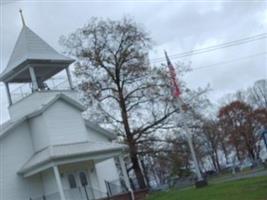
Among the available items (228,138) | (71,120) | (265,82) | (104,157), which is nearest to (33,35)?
(71,120)

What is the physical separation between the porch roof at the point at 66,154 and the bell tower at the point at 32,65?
13.9 feet

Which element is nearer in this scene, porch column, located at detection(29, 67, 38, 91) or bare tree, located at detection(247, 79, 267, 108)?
porch column, located at detection(29, 67, 38, 91)

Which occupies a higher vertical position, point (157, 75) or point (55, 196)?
point (157, 75)

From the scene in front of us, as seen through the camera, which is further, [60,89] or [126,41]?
[126,41]

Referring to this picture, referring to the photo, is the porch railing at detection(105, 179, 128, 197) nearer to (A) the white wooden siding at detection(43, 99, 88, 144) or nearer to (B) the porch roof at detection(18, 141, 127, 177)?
(B) the porch roof at detection(18, 141, 127, 177)

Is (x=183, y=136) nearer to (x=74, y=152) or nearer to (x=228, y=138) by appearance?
(x=74, y=152)

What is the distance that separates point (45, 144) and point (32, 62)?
18.1 ft

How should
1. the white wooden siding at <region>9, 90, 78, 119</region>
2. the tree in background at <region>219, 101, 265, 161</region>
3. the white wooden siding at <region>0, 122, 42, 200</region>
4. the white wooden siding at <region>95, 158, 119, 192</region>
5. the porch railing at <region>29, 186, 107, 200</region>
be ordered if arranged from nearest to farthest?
the porch railing at <region>29, 186, 107, 200</region> < the white wooden siding at <region>0, 122, 42, 200</region> < the white wooden siding at <region>9, 90, 78, 119</region> < the white wooden siding at <region>95, 158, 119, 192</region> < the tree in background at <region>219, 101, 265, 161</region>

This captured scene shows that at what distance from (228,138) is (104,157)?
200ft

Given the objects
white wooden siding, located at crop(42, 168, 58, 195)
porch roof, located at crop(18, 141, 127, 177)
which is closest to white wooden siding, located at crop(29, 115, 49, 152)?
porch roof, located at crop(18, 141, 127, 177)

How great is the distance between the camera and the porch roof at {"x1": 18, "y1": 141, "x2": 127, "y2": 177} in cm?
2964

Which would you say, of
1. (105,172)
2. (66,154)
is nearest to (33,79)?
(66,154)

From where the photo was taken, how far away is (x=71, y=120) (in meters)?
33.5

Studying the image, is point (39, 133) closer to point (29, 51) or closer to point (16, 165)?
point (16, 165)
